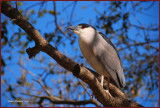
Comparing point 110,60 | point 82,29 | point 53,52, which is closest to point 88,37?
point 82,29

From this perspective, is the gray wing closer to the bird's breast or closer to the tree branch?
the bird's breast

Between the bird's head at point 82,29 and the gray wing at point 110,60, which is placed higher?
the bird's head at point 82,29

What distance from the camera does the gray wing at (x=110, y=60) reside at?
107 inches

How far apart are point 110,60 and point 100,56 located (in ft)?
0.72

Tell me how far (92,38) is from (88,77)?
942 millimetres

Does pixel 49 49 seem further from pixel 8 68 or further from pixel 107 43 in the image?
pixel 8 68

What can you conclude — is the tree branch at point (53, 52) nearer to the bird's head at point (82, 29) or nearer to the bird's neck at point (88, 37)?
the bird's neck at point (88, 37)

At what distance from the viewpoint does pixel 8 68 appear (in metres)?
5.46

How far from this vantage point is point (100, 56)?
8.91ft

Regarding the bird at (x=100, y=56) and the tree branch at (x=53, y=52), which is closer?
the tree branch at (x=53, y=52)

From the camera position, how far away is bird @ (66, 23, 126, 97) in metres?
2.71

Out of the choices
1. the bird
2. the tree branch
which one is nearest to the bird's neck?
the bird

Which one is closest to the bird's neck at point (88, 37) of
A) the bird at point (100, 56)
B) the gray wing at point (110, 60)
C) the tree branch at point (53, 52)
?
the bird at point (100, 56)

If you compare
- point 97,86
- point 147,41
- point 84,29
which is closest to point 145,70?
point 147,41
